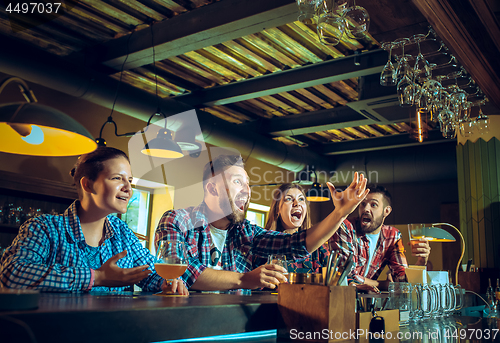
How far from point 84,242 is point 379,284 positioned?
196 cm

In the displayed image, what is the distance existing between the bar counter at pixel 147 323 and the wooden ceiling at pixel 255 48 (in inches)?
63.2

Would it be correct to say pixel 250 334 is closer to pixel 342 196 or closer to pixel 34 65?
pixel 342 196

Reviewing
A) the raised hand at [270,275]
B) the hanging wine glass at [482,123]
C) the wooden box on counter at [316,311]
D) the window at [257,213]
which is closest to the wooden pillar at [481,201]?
the hanging wine glass at [482,123]

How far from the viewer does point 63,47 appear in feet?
13.7

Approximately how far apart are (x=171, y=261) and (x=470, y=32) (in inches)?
81.7

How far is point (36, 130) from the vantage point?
5.66ft

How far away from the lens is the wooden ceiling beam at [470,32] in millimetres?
2086

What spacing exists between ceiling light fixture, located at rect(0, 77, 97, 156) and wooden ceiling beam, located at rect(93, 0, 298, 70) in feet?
5.66

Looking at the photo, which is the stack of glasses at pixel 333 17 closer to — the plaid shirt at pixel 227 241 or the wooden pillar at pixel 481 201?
the plaid shirt at pixel 227 241

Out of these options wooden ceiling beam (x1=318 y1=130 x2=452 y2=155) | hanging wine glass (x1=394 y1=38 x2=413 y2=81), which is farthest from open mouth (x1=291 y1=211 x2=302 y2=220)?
wooden ceiling beam (x1=318 y1=130 x2=452 y2=155)

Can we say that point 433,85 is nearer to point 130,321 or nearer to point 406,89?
point 406,89

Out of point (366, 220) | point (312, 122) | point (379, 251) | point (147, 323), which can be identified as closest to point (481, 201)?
point (379, 251)

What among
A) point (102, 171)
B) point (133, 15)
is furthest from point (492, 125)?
point (102, 171)

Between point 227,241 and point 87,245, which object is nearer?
point 87,245
